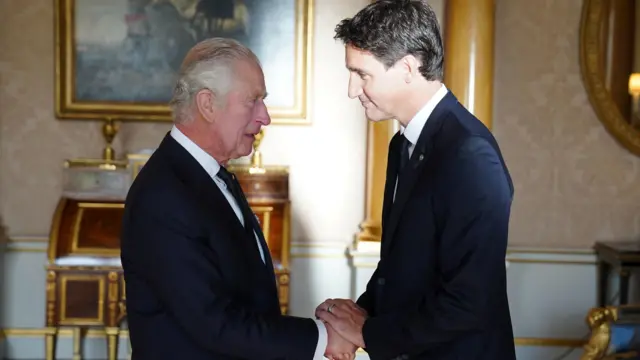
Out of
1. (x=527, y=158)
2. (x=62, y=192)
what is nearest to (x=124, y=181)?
(x=62, y=192)

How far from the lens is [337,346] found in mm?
2309

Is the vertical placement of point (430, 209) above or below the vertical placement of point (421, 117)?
below

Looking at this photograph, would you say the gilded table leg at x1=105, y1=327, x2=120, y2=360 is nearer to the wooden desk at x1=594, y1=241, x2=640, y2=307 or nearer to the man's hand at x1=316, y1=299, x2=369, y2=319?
the man's hand at x1=316, y1=299, x2=369, y2=319

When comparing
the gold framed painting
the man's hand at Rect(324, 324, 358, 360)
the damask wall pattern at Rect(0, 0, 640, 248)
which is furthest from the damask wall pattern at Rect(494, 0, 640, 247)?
the man's hand at Rect(324, 324, 358, 360)

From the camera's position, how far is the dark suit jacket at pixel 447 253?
1.93 m

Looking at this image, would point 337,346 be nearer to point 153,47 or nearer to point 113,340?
point 113,340

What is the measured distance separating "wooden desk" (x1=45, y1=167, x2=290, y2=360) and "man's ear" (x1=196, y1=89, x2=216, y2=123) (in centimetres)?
239

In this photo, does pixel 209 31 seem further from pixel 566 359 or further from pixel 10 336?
pixel 566 359

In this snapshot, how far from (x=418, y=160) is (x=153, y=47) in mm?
3329

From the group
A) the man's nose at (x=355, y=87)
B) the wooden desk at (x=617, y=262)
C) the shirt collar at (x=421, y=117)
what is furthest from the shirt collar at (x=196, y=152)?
the wooden desk at (x=617, y=262)

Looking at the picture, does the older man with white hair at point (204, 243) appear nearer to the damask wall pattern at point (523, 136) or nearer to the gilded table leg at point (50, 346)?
the gilded table leg at point (50, 346)

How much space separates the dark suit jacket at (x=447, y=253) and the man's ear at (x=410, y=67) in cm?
11

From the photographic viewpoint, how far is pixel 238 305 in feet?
6.97

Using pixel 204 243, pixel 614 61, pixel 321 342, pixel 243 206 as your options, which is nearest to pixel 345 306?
pixel 321 342
